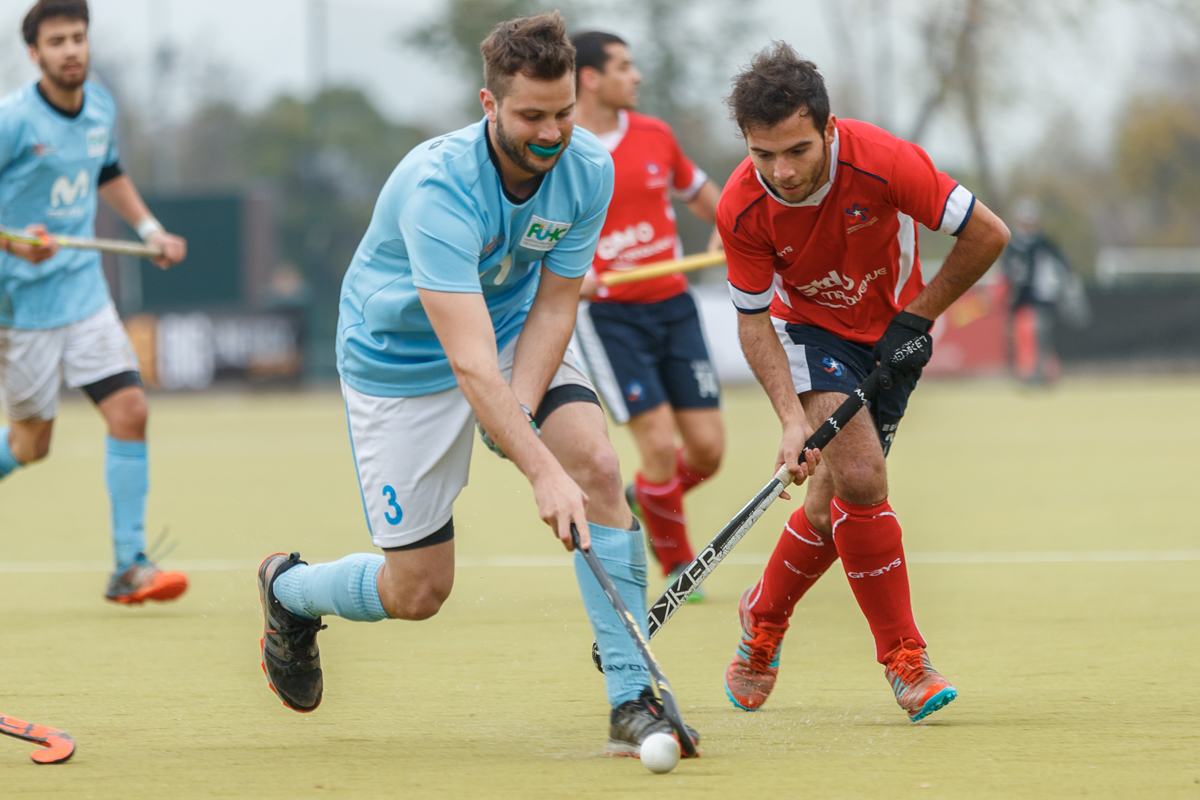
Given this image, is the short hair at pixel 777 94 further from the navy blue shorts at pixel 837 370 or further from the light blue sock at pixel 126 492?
the light blue sock at pixel 126 492

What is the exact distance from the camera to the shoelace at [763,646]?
3.78 m

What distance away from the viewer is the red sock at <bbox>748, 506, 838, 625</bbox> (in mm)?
3879

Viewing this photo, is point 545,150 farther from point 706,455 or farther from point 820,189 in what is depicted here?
point 706,455

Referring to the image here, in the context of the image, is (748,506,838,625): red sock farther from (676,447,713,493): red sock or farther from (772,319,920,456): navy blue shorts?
(676,447,713,493): red sock

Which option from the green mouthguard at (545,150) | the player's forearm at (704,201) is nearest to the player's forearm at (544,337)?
the green mouthguard at (545,150)

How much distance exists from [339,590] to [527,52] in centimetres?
138

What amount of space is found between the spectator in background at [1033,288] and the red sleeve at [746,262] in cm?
1281

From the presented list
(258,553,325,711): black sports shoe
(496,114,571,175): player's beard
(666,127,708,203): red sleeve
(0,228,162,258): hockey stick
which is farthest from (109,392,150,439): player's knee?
(496,114,571,175): player's beard

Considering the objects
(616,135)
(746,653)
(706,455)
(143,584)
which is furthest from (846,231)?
(143,584)

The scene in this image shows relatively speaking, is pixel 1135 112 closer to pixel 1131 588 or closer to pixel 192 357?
pixel 192 357

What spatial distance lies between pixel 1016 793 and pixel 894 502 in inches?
197

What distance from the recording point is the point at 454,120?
19281mm

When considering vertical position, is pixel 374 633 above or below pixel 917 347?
below

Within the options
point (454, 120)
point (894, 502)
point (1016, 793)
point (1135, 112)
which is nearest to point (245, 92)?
point (454, 120)
